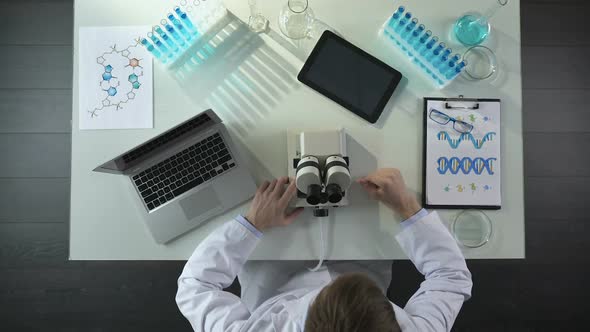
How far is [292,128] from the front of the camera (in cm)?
116

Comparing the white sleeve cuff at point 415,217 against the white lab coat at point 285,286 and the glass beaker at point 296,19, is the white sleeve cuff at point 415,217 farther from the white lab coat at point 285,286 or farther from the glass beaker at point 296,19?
the glass beaker at point 296,19

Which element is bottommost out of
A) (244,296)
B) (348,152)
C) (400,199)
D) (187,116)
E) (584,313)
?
(584,313)

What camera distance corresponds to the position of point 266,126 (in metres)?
1.17

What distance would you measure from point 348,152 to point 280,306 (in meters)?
0.46

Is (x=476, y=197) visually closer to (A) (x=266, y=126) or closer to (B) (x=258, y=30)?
(A) (x=266, y=126)

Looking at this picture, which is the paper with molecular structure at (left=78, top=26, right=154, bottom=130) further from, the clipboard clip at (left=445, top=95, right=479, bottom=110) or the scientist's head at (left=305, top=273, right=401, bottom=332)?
the clipboard clip at (left=445, top=95, right=479, bottom=110)

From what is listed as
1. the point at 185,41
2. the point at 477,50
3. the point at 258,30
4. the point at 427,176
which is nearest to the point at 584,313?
the point at 427,176

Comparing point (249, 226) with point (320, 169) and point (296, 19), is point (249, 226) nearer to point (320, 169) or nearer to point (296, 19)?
point (320, 169)

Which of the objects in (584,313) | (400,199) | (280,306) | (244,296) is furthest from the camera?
(584,313)

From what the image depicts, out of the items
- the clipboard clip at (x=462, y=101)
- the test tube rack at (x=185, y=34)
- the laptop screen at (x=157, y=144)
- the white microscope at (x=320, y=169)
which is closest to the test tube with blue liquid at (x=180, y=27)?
the test tube rack at (x=185, y=34)

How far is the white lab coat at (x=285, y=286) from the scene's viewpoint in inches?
35.2

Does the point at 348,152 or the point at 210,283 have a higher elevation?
the point at 348,152

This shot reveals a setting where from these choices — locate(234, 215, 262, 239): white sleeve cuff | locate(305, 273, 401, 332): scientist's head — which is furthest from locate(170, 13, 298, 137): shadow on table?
locate(305, 273, 401, 332): scientist's head

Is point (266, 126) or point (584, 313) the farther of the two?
point (584, 313)
